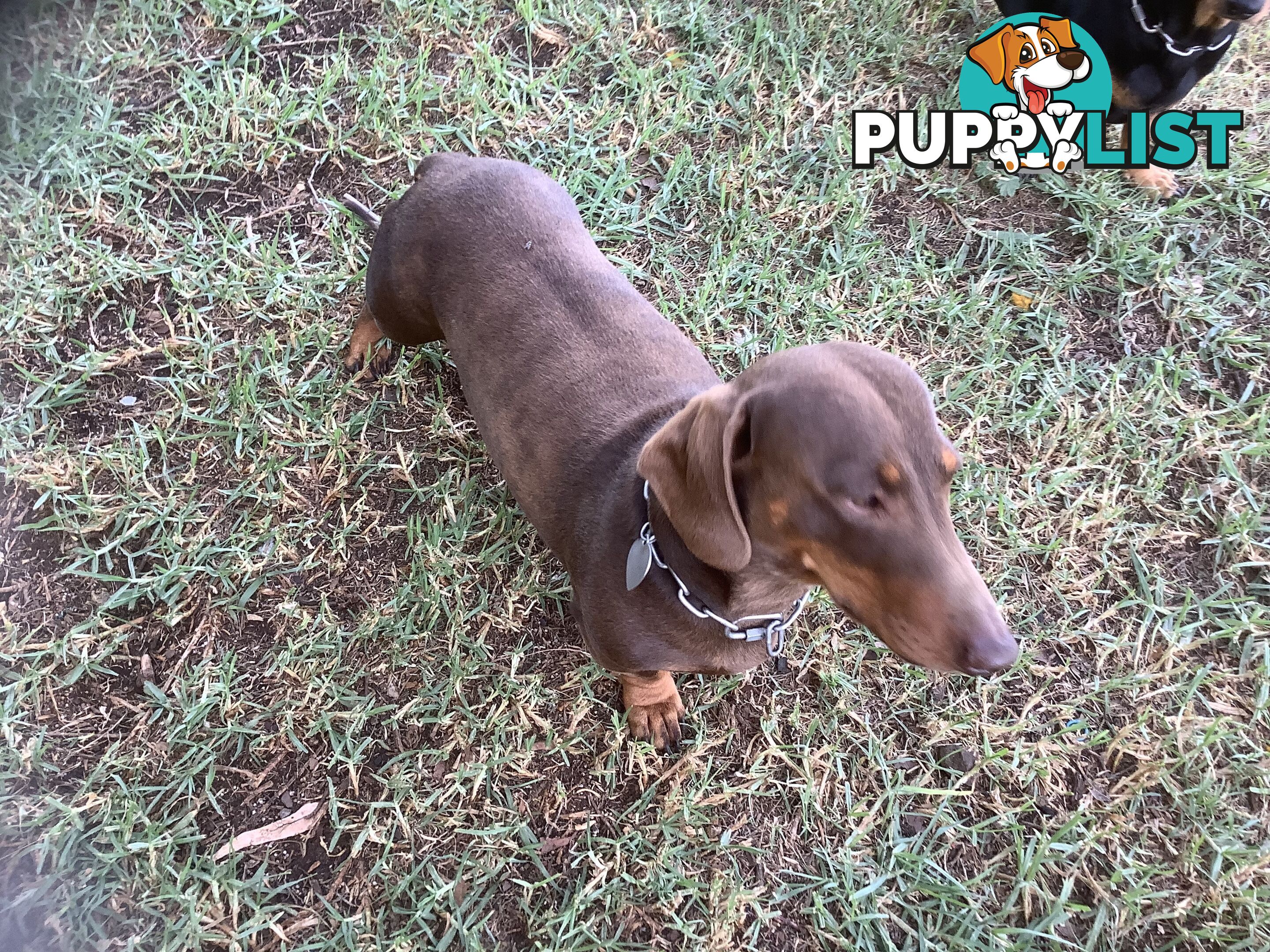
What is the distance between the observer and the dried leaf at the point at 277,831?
2.81m

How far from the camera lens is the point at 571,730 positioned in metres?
2.94

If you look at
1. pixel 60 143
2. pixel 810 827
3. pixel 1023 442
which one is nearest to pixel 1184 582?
pixel 1023 442

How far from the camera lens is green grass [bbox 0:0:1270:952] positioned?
8.99 feet

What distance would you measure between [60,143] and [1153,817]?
18.7 feet

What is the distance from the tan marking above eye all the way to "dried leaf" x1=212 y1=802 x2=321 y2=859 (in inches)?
94.2

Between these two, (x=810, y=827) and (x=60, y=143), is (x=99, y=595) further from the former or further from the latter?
(x=810, y=827)

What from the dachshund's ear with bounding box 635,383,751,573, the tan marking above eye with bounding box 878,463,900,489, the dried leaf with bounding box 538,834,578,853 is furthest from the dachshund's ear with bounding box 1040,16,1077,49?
the dried leaf with bounding box 538,834,578,853

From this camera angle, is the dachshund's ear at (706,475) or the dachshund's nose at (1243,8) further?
the dachshund's nose at (1243,8)

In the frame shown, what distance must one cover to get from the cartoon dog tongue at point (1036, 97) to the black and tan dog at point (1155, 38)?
0.32 m

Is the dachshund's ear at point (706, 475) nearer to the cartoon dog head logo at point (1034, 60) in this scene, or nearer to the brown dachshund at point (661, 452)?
the brown dachshund at point (661, 452)

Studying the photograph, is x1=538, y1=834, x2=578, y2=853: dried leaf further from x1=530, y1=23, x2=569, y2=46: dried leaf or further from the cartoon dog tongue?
the cartoon dog tongue

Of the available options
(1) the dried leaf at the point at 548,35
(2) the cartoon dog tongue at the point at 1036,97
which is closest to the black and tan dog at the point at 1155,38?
(2) the cartoon dog tongue at the point at 1036,97

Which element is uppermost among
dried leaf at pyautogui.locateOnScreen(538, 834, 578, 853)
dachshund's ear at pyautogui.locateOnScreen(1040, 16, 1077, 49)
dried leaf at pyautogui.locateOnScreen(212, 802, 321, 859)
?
dachshund's ear at pyautogui.locateOnScreen(1040, 16, 1077, 49)

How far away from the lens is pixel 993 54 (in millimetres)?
4074
